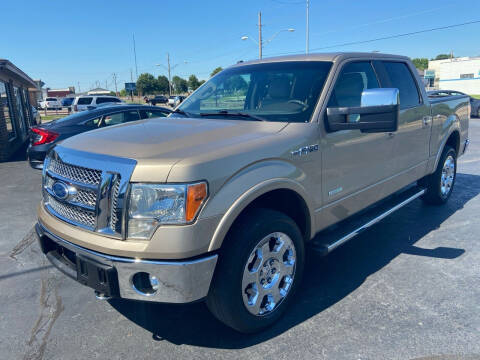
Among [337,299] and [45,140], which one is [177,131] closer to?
[337,299]

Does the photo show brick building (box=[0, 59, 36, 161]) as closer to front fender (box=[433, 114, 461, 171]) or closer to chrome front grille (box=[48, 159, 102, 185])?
chrome front grille (box=[48, 159, 102, 185])

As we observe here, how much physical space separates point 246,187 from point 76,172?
3.68 feet

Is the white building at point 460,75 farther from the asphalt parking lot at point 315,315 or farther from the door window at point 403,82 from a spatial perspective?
the asphalt parking lot at point 315,315

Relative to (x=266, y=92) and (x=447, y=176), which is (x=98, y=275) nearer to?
(x=266, y=92)

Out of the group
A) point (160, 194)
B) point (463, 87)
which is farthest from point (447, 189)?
point (463, 87)

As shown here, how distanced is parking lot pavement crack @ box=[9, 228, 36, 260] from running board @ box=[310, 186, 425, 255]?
333 centimetres

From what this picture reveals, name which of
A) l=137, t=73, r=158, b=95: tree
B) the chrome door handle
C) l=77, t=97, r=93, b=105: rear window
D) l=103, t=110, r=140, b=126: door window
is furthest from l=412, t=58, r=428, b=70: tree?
the chrome door handle

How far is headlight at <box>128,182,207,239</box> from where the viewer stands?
7.18 ft

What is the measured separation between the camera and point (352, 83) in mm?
3553

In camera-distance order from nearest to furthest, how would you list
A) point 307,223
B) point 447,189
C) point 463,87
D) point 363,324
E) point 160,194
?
point 160,194 < point 363,324 < point 307,223 < point 447,189 < point 463,87

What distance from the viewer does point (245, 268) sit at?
2.53 meters

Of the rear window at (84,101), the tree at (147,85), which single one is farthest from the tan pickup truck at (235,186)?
the tree at (147,85)

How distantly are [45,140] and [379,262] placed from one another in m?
6.46

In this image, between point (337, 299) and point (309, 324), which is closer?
point (309, 324)
